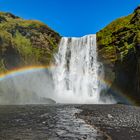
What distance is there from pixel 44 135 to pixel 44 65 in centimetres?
6663

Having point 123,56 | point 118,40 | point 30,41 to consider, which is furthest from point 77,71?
point 30,41

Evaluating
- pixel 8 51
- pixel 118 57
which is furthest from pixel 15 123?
pixel 118 57

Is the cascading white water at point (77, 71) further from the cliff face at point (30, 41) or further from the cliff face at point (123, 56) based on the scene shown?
the cliff face at point (30, 41)

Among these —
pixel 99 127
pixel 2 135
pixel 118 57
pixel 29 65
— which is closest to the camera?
pixel 2 135

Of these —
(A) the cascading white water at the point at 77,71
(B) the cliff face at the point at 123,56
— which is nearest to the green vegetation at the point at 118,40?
(B) the cliff face at the point at 123,56

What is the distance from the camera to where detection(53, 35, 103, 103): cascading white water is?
258 ft

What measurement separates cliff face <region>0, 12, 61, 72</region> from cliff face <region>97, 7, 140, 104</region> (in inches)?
654

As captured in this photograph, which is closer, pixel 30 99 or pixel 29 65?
pixel 30 99

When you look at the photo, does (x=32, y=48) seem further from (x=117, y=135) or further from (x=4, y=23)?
(x=117, y=135)

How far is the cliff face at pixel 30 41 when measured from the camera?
7676 cm

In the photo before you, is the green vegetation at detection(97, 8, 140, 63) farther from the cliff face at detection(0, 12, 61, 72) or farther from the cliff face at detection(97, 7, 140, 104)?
the cliff face at detection(0, 12, 61, 72)

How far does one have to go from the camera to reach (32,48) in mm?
85625

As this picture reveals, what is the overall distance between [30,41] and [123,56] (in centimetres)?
3120

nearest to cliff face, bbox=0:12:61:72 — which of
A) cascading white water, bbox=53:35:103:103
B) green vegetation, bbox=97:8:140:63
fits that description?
cascading white water, bbox=53:35:103:103
